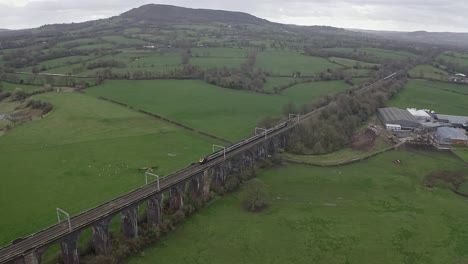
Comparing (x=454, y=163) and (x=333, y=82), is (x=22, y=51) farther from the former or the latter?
(x=454, y=163)

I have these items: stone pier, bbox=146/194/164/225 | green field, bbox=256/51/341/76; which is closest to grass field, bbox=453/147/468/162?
stone pier, bbox=146/194/164/225

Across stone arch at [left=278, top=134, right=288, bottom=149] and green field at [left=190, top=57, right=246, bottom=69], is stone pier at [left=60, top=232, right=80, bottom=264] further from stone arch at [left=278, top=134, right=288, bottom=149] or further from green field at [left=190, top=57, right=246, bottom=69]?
green field at [left=190, top=57, right=246, bottom=69]

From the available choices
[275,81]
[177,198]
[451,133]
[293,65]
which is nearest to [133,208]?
[177,198]

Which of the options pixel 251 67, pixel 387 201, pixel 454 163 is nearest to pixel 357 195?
pixel 387 201

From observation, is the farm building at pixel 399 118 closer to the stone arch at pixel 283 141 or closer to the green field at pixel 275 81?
the stone arch at pixel 283 141

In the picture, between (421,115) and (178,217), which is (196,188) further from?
(421,115)
